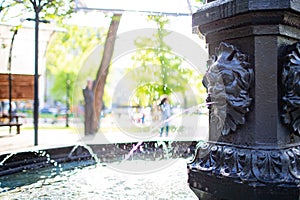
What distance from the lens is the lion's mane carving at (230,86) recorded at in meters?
2.48

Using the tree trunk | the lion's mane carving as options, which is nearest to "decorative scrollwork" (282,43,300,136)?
the lion's mane carving

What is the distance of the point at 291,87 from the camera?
2443 millimetres

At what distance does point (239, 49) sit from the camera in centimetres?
257

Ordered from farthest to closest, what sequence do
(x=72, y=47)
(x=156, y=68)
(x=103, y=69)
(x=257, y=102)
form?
(x=72, y=47) < (x=156, y=68) < (x=103, y=69) < (x=257, y=102)

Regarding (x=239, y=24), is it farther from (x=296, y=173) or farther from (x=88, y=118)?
(x=88, y=118)

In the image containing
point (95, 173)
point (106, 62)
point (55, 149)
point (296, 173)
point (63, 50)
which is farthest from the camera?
point (63, 50)

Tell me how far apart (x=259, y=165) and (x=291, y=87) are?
1.94 feet

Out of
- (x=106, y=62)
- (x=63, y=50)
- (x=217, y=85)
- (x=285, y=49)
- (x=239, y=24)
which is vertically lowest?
(x=217, y=85)

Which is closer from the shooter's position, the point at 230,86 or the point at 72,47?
the point at 230,86

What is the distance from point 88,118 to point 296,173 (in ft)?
39.0

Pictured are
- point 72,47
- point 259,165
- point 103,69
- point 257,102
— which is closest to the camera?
point 259,165

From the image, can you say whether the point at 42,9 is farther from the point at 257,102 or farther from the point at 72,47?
the point at 72,47

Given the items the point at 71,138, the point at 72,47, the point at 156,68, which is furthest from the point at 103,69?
the point at 72,47

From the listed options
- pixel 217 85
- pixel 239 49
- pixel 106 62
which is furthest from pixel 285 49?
pixel 106 62
